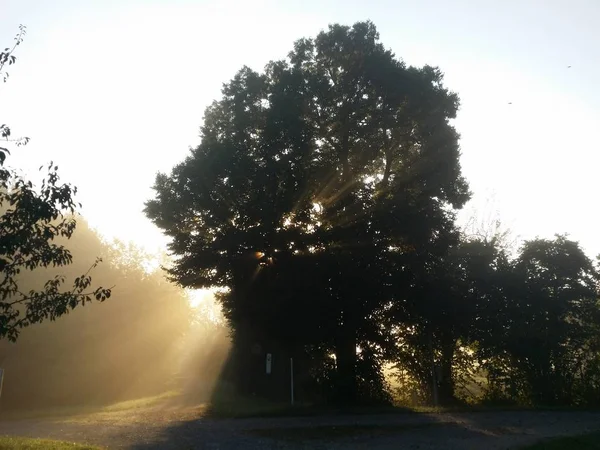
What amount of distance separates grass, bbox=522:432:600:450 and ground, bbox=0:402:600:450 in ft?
1.57

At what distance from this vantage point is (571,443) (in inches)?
558

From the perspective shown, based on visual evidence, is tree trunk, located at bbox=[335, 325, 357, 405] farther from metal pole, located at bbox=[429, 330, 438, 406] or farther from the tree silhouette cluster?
metal pole, located at bbox=[429, 330, 438, 406]

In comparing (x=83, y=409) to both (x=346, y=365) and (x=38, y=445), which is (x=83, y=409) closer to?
(x=346, y=365)

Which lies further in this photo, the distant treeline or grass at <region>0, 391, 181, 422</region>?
the distant treeline

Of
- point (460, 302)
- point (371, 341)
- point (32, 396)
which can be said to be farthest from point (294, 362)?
point (32, 396)

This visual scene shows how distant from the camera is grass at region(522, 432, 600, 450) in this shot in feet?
44.6

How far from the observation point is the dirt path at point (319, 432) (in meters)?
13.9

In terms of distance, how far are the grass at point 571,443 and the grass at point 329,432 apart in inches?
149

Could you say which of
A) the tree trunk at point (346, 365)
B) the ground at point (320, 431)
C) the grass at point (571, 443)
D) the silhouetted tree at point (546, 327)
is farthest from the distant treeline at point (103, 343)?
the grass at point (571, 443)

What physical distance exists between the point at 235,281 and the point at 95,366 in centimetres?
1694

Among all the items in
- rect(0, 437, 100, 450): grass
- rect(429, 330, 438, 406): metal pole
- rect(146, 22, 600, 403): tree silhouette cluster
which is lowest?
rect(0, 437, 100, 450): grass

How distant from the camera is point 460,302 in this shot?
2677 cm

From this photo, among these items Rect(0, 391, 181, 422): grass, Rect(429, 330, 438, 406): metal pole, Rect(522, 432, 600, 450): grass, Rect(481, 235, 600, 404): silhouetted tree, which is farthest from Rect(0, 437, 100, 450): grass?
Rect(481, 235, 600, 404): silhouetted tree

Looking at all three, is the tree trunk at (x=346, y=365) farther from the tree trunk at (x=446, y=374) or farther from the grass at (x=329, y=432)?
the grass at (x=329, y=432)
